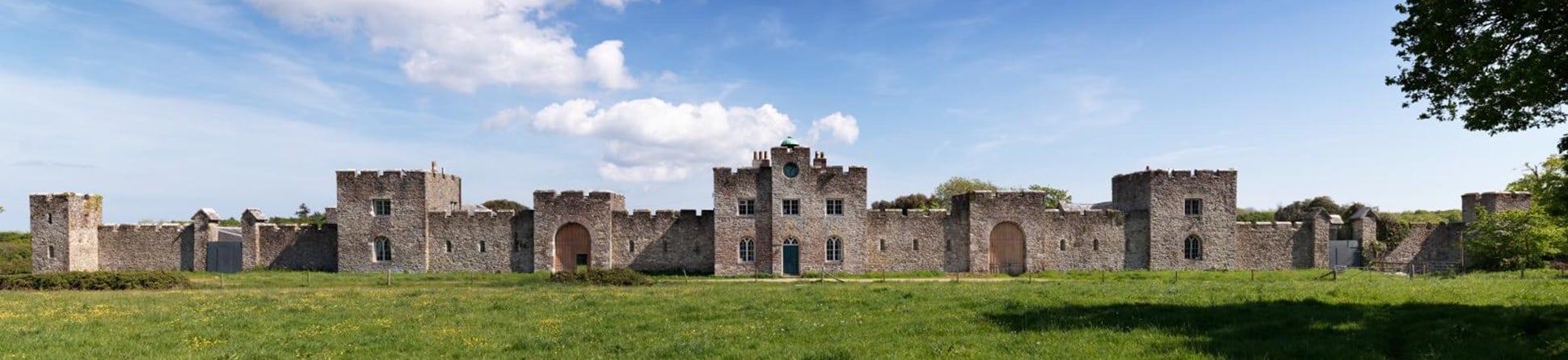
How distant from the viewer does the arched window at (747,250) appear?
142 ft

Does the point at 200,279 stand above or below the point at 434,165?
→ below

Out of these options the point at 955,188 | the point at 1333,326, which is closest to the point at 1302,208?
the point at 955,188

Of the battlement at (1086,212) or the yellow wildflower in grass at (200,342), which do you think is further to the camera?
the battlement at (1086,212)

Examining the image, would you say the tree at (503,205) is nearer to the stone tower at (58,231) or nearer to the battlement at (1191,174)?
the stone tower at (58,231)

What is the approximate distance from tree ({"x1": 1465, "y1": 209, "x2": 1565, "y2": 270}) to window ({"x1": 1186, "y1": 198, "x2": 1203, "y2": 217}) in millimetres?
10768

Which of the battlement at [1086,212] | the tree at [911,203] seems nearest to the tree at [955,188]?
the tree at [911,203]

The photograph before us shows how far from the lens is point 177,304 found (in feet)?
82.1

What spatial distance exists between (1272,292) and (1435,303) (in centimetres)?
452

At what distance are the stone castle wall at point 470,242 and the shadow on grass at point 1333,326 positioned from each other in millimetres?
31993

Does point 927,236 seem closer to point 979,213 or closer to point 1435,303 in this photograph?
point 979,213

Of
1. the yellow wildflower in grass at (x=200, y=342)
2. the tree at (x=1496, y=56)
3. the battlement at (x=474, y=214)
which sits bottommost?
the yellow wildflower in grass at (x=200, y=342)

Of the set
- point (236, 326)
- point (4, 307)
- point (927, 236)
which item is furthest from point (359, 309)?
point (927, 236)

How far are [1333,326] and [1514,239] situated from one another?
32707 millimetres

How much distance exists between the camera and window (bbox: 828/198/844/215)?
43.2 metres
